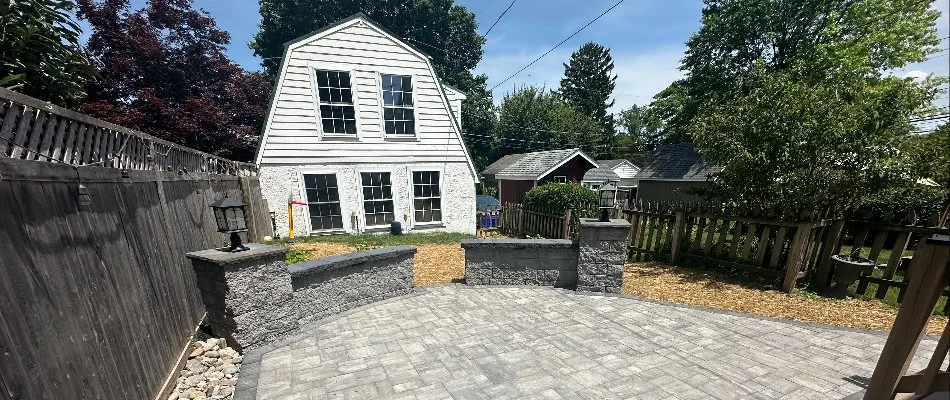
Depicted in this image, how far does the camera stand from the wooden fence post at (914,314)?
1.72 metres

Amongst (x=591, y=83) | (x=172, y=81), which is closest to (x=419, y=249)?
(x=172, y=81)

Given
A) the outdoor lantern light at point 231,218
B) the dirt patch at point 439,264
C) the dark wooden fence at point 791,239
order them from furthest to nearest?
the dirt patch at point 439,264 → the dark wooden fence at point 791,239 → the outdoor lantern light at point 231,218

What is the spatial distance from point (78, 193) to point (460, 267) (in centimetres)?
587

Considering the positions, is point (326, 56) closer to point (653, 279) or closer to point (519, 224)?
point (519, 224)

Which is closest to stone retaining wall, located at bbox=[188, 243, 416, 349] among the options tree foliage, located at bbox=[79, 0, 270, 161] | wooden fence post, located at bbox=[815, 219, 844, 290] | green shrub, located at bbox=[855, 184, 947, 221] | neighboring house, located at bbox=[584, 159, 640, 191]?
wooden fence post, located at bbox=[815, 219, 844, 290]

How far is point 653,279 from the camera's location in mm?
6320

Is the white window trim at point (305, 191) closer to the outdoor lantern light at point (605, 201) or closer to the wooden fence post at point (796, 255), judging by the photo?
the outdoor lantern light at point (605, 201)

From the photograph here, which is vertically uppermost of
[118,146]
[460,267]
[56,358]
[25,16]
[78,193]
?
[25,16]

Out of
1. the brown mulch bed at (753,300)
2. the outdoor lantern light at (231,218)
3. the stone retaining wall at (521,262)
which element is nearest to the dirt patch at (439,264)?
the stone retaining wall at (521,262)

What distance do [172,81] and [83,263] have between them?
1807cm

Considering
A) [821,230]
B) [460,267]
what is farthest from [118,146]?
[821,230]

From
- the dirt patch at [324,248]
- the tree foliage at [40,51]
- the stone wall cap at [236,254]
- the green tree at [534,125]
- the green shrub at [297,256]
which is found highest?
the green tree at [534,125]

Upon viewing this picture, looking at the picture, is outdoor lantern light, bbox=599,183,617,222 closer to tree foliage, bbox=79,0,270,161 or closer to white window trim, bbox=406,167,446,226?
white window trim, bbox=406,167,446,226

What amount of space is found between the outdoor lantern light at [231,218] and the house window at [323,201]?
22.6 ft
